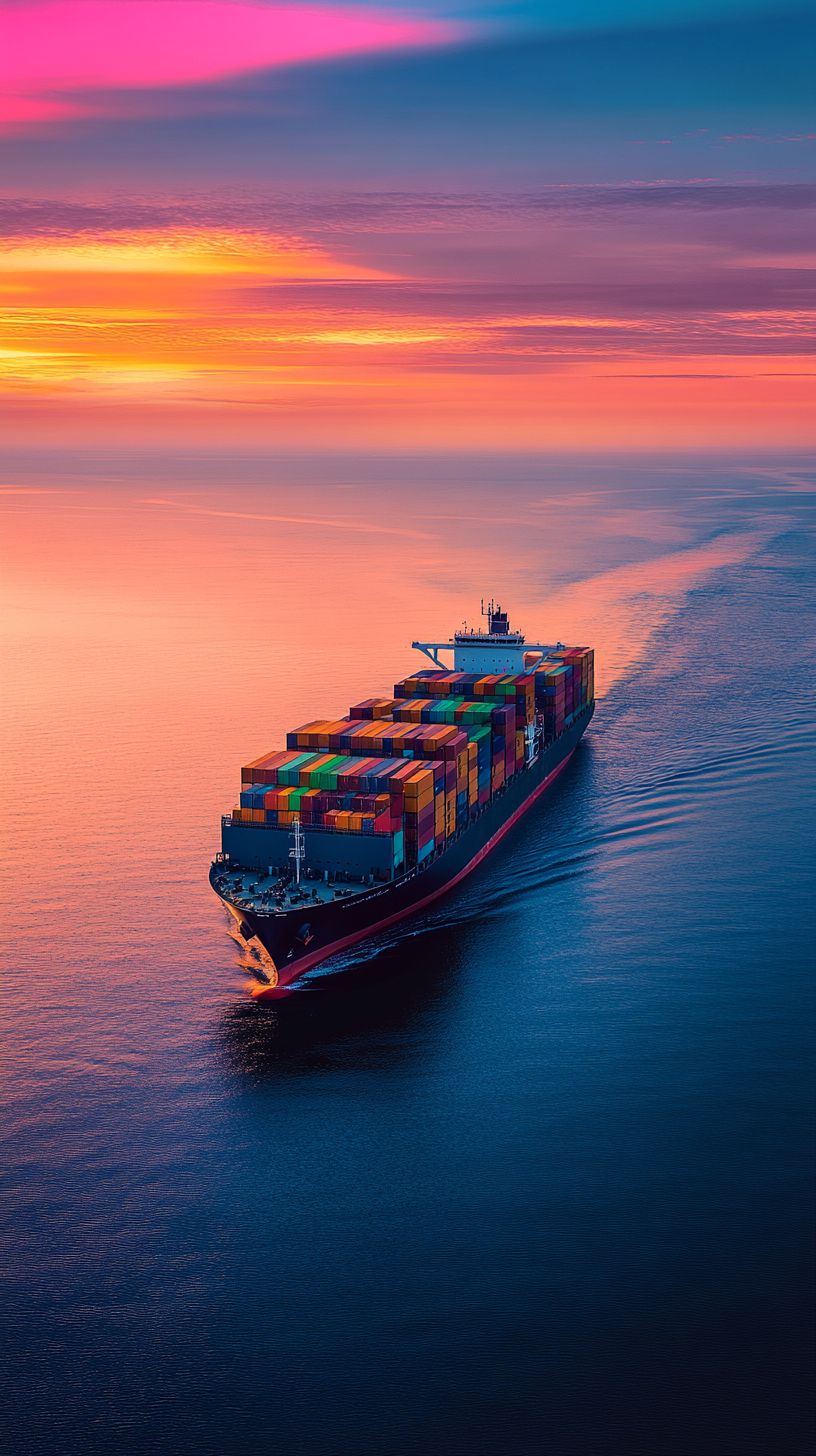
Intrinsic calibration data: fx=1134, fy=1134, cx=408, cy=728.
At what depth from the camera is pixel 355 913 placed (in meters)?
42.1

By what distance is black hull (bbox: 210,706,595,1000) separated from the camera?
130ft

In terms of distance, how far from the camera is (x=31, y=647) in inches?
3711

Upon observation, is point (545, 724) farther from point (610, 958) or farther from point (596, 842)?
point (610, 958)

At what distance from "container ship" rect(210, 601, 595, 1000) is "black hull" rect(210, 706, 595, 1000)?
53 millimetres

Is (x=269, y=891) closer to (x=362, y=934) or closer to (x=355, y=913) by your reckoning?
(x=355, y=913)

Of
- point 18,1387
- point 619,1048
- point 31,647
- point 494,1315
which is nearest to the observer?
point 18,1387

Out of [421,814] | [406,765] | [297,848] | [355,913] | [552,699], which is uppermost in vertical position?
[552,699]

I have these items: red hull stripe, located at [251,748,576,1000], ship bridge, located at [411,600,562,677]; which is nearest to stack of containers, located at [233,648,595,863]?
red hull stripe, located at [251,748,576,1000]

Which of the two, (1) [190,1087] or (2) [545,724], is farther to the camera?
(2) [545,724]

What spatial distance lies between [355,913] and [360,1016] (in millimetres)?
4793

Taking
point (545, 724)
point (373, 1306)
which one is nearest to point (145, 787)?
point (545, 724)

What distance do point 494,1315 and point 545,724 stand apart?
4459 cm

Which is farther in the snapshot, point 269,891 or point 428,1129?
point 269,891

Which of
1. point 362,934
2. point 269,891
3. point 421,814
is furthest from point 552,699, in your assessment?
→ point 269,891
